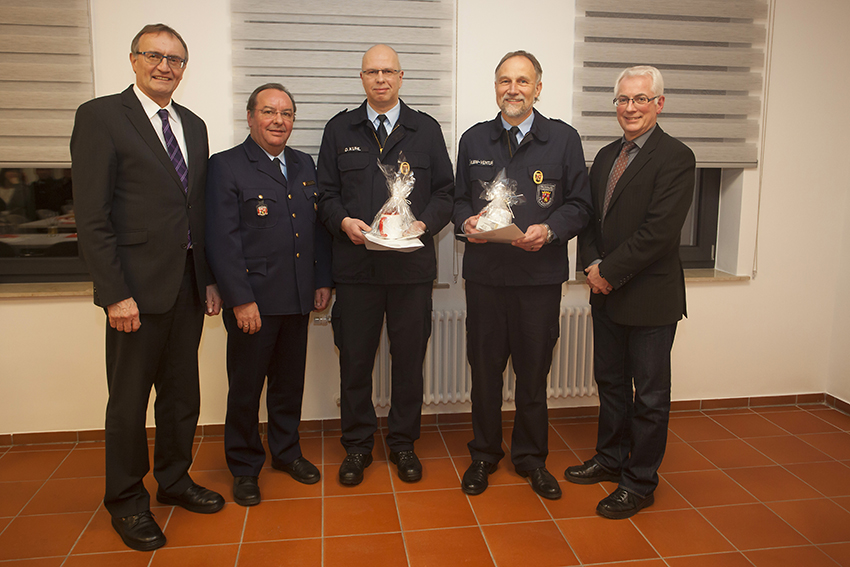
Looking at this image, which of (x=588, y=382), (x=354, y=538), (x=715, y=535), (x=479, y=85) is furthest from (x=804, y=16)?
(x=354, y=538)

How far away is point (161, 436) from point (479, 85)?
8.31ft

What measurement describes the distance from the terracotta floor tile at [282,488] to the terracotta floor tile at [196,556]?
0.40 metres

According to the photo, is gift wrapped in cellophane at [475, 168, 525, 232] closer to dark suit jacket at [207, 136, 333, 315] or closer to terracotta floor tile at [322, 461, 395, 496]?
dark suit jacket at [207, 136, 333, 315]

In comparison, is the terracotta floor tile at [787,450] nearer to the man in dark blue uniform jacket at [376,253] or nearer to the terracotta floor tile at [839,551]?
the terracotta floor tile at [839,551]

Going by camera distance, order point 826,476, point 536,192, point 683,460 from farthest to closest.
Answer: point 683,460 → point 826,476 → point 536,192

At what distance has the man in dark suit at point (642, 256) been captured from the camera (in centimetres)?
260

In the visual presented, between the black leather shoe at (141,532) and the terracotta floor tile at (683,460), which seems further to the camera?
the terracotta floor tile at (683,460)

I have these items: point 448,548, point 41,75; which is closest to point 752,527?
point 448,548

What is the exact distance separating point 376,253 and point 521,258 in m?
0.71

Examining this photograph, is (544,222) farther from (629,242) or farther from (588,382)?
(588,382)

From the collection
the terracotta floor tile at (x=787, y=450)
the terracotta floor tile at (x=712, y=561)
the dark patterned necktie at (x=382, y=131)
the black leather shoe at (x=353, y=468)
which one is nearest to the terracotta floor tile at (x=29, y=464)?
the black leather shoe at (x=353, y=468)

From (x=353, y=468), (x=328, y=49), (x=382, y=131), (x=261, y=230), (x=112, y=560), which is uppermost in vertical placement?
(x=328, y=49)

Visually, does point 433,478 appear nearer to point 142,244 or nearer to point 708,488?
point 708,488

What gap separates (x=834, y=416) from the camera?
154 inches
